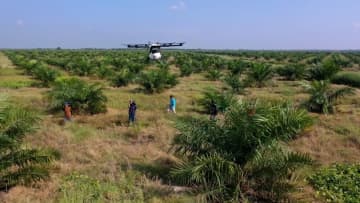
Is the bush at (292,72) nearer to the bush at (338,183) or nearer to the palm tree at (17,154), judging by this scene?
the bush at (338,183)

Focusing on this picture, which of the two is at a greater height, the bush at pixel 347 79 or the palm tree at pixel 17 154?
the palm tree at pixel 17 154

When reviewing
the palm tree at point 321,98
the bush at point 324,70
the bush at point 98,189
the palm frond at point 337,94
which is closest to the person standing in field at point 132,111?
the bush at point 98,189

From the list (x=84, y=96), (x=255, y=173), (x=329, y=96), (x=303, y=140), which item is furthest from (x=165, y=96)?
(x=255, y=173)

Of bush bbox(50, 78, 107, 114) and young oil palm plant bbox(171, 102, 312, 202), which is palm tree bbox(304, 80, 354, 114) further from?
young oil palm plant bbox(171, 102, 312, 202)

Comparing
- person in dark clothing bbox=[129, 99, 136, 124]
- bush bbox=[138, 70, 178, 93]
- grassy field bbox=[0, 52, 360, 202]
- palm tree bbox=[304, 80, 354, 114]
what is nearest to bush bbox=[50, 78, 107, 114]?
grassy field bbox=[0, 52, 360, 202]

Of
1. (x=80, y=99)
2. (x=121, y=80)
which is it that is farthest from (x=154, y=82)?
(x=80, y=99)

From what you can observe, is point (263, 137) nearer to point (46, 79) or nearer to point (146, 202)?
point (146, 202)
